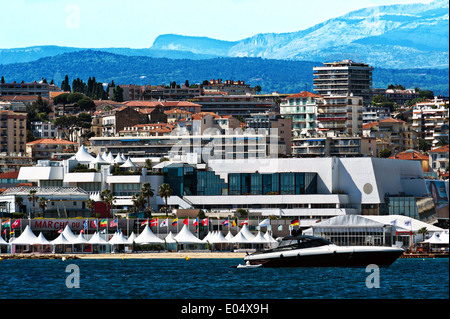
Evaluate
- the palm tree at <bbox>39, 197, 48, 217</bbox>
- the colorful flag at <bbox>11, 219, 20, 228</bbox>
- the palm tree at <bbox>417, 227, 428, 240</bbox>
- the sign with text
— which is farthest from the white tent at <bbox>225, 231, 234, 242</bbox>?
the palm tree at <bbox>39, 197, 48, 217</bbox>

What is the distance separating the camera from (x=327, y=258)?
78312mm

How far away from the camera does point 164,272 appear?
8444 cm

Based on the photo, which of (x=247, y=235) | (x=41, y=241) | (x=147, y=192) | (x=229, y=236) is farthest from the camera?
→ (x=147, y=192)

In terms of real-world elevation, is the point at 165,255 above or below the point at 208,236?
below

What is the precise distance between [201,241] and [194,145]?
7673 centimetres

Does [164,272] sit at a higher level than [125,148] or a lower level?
lower

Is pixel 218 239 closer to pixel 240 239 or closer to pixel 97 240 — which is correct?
pixel 240 239

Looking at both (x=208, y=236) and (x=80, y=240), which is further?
(x=208, y=236)

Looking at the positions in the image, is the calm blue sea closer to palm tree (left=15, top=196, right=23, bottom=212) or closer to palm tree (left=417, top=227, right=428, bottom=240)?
palm tree (left=417, top=227, right=428, bottom=240)

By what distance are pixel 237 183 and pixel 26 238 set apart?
41.6 m

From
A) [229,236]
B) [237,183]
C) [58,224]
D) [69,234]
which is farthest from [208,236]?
[237,183]

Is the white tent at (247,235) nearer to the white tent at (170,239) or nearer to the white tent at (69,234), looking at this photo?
the white tent at (170,239)
